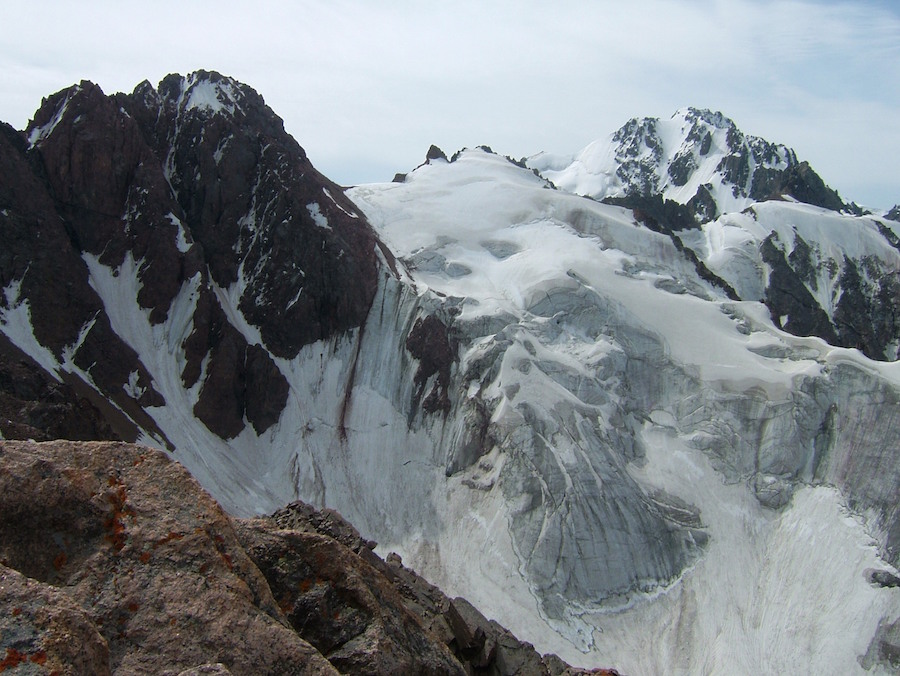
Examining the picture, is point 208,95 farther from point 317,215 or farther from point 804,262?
point 804,262

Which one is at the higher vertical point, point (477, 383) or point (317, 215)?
point (317, 215)

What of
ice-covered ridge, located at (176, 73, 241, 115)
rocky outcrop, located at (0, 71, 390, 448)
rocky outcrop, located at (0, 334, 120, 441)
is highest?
ice-covered ridge, located at (176, 73, 241, 115)

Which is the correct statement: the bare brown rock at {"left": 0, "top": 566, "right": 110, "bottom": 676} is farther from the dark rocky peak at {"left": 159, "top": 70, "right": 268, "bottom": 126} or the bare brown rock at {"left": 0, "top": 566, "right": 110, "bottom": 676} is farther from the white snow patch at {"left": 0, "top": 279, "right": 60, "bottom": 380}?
the dark rocky peak at {"left": 159, "top": 70, "right": 268, "bottom": 126}

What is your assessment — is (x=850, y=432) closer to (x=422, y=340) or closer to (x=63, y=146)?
(x=422, y=340)

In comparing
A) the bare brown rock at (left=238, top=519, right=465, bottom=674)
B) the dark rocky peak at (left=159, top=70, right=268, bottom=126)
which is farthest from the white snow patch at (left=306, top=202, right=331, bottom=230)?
the bare brown rock at (left=238, top=519, right=465, bottom=674)

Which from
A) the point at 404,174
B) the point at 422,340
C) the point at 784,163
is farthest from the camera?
the point at 784,163

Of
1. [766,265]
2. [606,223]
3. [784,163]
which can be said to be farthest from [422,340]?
[784,163]

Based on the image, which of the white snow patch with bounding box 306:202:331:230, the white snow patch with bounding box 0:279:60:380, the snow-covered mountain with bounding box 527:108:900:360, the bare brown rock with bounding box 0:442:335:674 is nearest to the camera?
the bare brown rock with bounding box 0:442:335:674

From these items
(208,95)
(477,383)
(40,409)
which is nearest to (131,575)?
(40,409)
